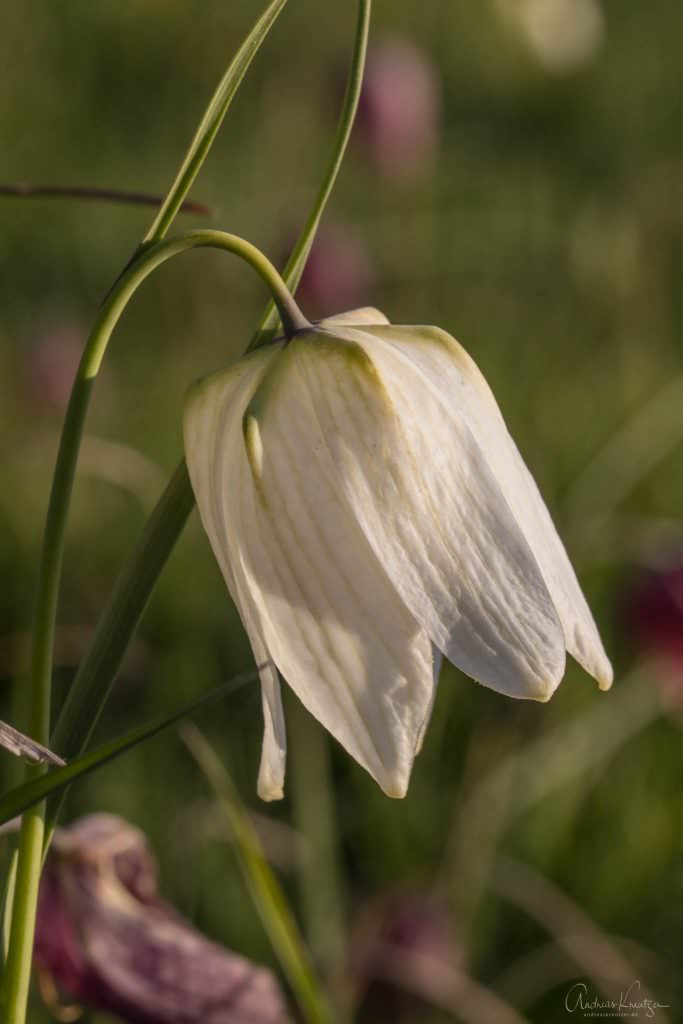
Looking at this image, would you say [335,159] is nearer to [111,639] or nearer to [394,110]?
[111,639]

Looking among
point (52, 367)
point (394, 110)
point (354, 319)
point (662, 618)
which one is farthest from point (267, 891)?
point (394, 110)

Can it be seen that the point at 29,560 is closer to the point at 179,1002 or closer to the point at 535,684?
the point at 179,1002

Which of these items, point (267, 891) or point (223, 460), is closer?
point (223, 460)

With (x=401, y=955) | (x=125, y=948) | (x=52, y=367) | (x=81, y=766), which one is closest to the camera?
(x=81, y=766)

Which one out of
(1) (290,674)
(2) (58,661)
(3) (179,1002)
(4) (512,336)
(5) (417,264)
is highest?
(1) (290,674)

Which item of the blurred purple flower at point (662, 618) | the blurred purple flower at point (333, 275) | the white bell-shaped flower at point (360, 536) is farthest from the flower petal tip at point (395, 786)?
the blurred purple flower at point (333, 275)

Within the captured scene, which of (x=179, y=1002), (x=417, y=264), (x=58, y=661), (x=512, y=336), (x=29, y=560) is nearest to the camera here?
(x=179, y=1002)

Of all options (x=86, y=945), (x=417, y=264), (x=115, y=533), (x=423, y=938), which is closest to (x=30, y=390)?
(x=115, y=533)
